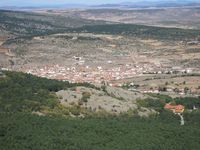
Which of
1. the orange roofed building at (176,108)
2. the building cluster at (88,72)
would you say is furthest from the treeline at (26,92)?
the building cluster at (88,72)

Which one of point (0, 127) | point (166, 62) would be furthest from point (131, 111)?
point (166, 62)

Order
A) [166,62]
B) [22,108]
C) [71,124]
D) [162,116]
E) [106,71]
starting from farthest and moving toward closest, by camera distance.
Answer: [166,62] < [106,71] < [162,116] < [22,108] < [71,124]

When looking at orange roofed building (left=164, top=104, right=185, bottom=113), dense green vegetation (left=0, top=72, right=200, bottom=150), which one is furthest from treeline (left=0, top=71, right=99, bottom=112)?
orange roofed building (left=164, top=104, right=185, bottom=113)

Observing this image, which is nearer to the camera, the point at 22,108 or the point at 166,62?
the point at 22,108

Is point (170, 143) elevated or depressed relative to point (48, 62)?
elevated

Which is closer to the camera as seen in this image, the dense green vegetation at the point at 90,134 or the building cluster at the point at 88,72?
the dense green vegetation at the point at 90,134

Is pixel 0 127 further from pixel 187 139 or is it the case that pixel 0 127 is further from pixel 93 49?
pixel 93 49

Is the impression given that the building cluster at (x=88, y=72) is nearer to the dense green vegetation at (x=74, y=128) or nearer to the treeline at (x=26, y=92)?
the treeline at (x=26, y=92)

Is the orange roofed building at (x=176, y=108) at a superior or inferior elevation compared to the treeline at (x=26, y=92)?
inferior

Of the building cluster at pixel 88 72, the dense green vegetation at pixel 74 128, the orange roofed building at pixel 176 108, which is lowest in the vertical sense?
the building cluster at pixel 88 72

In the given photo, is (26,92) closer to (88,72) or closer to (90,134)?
(90,134)
